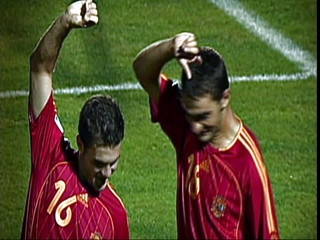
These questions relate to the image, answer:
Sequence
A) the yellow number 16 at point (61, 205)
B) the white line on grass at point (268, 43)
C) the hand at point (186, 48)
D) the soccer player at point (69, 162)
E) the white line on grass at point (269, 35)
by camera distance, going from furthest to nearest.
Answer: the white line on grass at point (269, 35) → the white line on grass at point (268, 43) → the yellow number 16 at point (61, 205) → the soccer player at point (69, 162) → the hand at point (186, 48)

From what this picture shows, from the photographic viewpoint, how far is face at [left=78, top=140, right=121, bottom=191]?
13.4 feet

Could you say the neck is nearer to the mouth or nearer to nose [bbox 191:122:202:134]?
nose [bbox 191:122:202:134]

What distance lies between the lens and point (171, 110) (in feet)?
13.9

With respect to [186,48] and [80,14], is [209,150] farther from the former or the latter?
[80,14]

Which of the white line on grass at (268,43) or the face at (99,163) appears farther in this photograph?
the white line on grass at (268,43)

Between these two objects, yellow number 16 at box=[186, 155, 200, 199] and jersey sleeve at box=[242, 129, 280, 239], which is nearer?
jersey sleeve at box=[242, 129, 280, 239]

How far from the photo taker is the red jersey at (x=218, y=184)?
4.11 m

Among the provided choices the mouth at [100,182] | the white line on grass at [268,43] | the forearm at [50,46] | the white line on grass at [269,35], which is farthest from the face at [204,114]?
the white line on grass at [269,35]

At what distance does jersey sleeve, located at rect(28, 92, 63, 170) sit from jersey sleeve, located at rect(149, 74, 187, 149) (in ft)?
1.11

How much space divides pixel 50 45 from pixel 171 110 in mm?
456

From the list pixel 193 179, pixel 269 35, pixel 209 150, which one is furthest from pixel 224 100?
pixel 269 35

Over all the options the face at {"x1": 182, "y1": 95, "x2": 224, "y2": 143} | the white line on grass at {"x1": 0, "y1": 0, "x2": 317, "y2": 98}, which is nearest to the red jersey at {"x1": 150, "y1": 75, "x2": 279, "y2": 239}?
the face at {"x1": 182, "y1": 95, "x2": 224, "y2": 143}

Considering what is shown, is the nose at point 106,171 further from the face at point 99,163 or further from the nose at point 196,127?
the nose at point 196,127

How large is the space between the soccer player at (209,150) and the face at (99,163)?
25 centimetres
